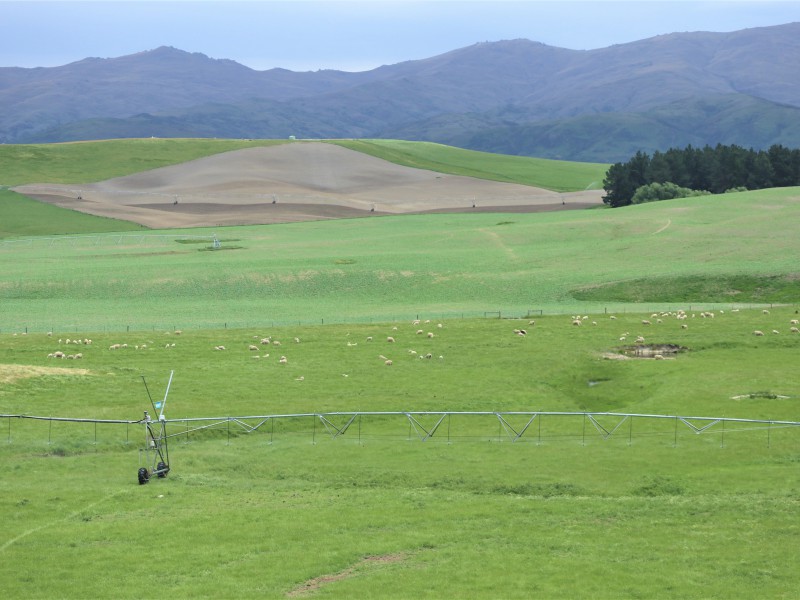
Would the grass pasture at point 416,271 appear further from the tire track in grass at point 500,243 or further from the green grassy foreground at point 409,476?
the green grassy foreground at point 409,476

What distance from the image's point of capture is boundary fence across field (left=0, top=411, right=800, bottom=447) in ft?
173

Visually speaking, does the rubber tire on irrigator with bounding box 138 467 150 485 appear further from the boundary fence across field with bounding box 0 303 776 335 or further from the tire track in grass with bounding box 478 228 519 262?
the tire track in grass with bounding box 478 228 519 262

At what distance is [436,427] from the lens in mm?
54031

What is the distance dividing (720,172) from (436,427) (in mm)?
130273

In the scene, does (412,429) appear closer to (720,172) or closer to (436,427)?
(436,427)

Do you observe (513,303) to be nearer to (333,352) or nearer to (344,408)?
(333,352)

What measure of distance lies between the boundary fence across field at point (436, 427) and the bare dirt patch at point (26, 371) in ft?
25.1

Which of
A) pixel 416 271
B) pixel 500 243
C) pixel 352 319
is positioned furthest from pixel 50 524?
pixel 500 243

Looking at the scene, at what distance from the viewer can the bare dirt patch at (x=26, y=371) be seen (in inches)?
2462

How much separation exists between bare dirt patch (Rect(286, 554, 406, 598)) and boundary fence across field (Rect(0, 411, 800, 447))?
1574 centimetres

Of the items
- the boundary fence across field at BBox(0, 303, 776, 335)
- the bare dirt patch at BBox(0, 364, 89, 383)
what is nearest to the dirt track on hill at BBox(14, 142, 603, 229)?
the boundary fence across field at BBox(0, 303, 776, 335)

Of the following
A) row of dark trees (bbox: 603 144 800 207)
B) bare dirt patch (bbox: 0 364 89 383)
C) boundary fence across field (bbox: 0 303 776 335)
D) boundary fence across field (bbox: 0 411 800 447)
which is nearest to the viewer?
boundary fence across field (bbox: 0 411 800 447)

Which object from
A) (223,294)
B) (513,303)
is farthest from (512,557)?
(223,294)

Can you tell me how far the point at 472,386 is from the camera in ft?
209
